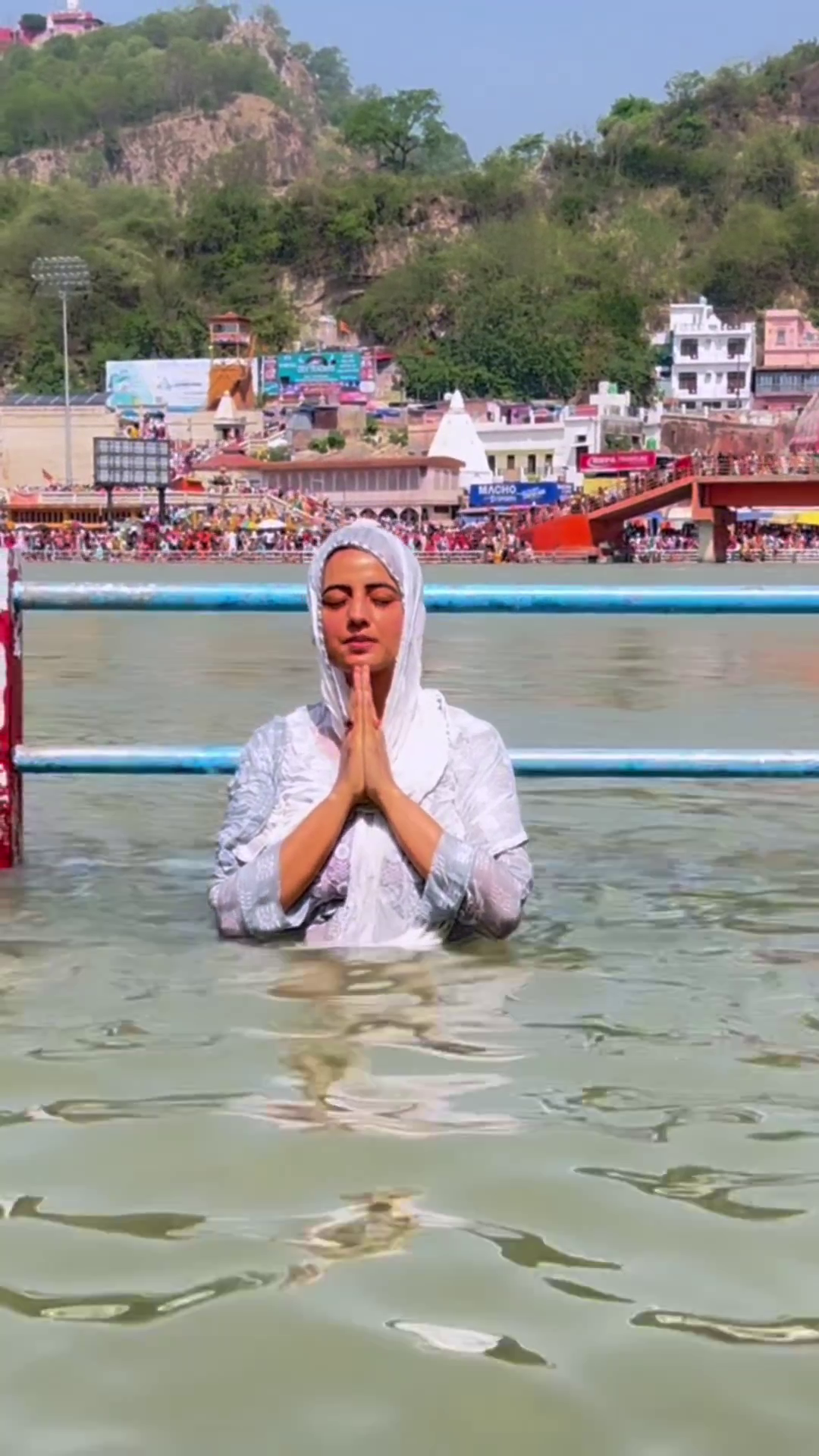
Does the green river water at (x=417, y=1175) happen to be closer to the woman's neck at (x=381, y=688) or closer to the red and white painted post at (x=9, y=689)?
the red and white painted post at (x=9, y=689)

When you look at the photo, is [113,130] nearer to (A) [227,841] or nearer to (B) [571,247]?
(B) [571,247]

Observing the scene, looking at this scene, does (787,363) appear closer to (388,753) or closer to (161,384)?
(161,384)

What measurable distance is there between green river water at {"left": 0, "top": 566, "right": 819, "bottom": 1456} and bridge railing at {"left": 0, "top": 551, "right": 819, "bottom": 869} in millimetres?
309

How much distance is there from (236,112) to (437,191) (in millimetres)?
53612

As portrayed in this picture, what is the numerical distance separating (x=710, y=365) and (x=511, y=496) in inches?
1141

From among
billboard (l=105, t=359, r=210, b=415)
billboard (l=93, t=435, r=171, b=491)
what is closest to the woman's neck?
billboard (l=93, t=435, r=171, b=491)

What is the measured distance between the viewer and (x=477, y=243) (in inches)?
4727

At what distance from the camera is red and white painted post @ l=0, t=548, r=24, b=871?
421 centimetres

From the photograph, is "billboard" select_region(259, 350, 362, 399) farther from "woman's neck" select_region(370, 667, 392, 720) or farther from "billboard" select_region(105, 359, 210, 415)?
"woman's neck" select_region(370, 667, 392, 720)

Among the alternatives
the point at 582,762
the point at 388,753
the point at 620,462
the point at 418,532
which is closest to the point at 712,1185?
the point at 388,753

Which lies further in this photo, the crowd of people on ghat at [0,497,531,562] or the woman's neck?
the crowd of people on ghat at [0,497,531,562]

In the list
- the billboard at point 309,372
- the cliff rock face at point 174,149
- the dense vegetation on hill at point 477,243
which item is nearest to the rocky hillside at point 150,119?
the cliff rock face at point 174,149

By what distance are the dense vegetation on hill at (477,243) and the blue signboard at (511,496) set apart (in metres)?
26.8

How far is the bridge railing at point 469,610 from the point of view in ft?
14.0
